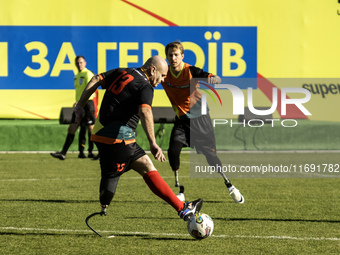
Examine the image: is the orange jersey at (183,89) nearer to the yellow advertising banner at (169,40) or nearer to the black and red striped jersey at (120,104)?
the black and red striped jersey at (120,104)

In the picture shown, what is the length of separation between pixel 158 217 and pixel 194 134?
1.96m

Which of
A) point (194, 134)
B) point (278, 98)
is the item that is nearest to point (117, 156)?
point (194, 134)

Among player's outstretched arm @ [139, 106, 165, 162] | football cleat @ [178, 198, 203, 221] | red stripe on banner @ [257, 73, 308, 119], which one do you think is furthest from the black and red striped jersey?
red stripe on banner @ [257, 73, 308, 119]

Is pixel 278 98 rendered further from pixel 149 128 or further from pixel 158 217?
pixel 149 128

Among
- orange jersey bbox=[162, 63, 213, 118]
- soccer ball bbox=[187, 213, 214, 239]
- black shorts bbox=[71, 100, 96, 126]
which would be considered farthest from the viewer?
black shorts bbox=[71, 100, 96, 126]

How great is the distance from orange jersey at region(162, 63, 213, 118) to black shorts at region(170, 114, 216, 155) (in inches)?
5.3

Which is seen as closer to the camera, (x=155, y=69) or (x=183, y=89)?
(x=155, y=69)

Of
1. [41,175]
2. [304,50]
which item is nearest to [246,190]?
[41,175]

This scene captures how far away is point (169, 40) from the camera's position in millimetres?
17828

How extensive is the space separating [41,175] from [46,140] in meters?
5.42

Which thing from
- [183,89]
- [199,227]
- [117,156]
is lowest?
[199,227]

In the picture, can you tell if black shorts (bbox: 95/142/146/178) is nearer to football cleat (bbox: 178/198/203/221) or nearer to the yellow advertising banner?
football cleat (bbox: 178/198/203/221)

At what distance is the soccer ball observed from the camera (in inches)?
248

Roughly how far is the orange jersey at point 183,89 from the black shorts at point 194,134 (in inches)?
5.3
